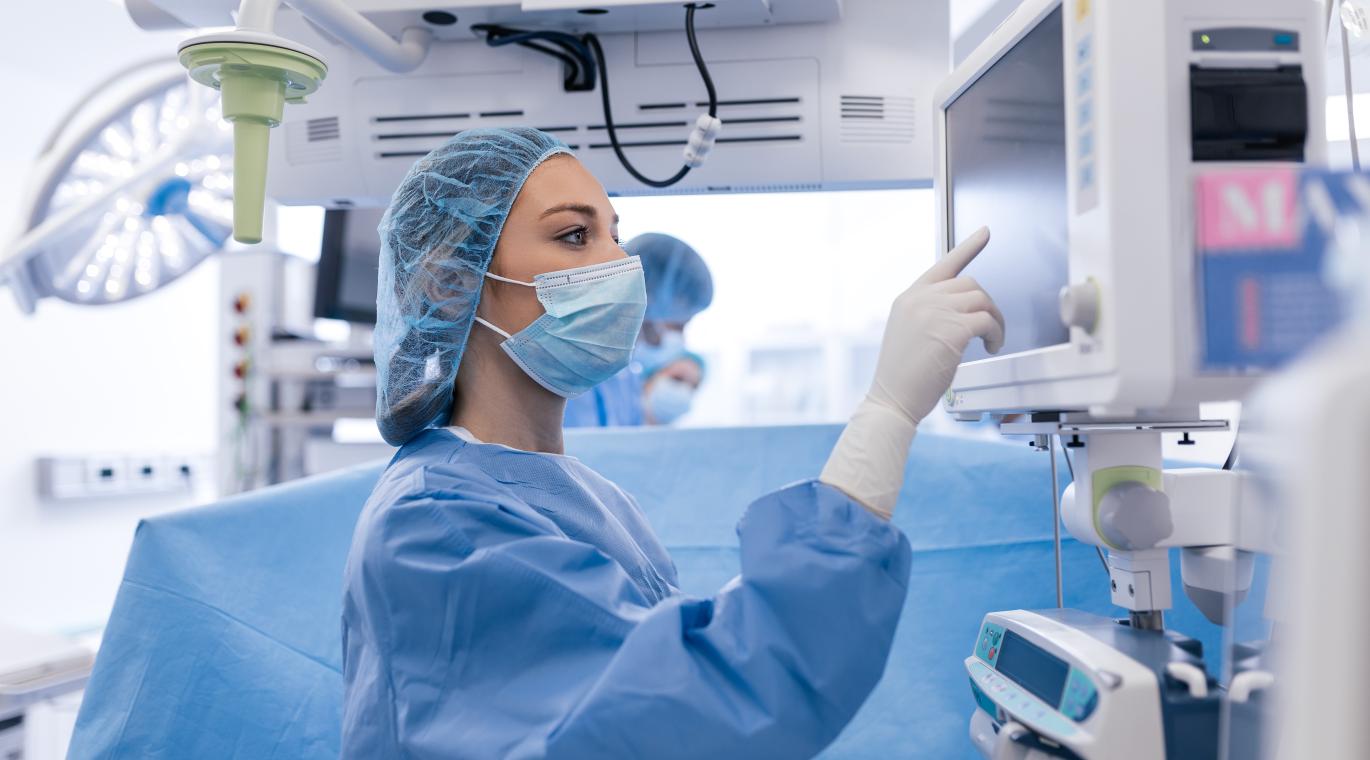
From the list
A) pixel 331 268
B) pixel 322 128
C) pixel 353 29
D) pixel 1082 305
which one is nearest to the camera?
pixel 1082 305

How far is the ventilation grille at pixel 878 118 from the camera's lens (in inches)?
47.8

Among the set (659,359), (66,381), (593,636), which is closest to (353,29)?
(593,636)

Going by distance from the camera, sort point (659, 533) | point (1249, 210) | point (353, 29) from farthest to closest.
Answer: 1. point (659, 533)
2. point (353, 29)
3. point (1249, 210)

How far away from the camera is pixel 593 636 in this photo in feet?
2.85

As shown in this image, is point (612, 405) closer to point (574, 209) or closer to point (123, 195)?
point (123, 195)

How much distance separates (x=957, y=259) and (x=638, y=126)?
0.51 metres

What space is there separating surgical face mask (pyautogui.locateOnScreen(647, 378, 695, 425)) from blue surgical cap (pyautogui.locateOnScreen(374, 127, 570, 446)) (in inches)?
68.2

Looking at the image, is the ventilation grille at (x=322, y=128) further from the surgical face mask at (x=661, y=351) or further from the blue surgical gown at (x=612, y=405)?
the surgical face mask at (x=661, y=351)

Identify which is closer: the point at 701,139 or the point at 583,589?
the point at 583,589

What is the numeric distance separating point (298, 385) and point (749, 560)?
2.38 meters

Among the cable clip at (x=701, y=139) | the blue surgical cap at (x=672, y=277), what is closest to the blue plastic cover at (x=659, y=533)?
the blue surgical cap at (x=672, y=277)

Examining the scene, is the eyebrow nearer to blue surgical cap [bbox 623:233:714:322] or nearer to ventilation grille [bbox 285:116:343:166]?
ventilation grille [bbox 285:116:343:166]

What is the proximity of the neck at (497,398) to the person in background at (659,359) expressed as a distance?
31.4 inches

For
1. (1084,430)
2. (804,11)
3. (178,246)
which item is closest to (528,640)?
(1084,430)
